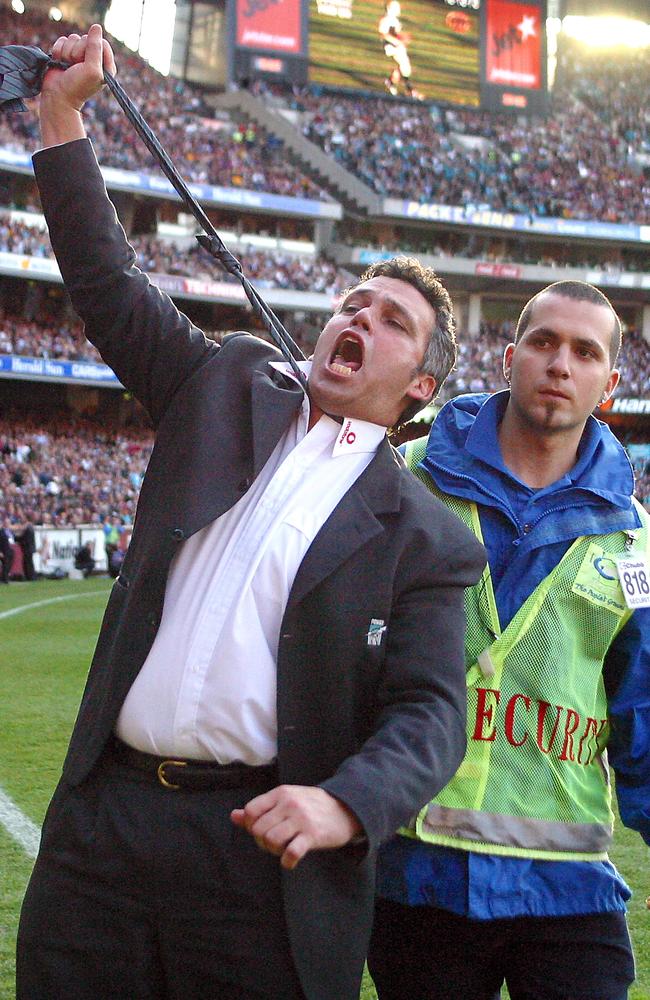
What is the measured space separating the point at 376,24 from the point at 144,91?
26.6 feet

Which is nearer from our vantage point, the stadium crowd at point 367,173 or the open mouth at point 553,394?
the open mouth at point 553,394

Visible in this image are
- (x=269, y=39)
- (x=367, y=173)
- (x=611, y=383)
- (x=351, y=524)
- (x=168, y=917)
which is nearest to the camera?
(x=168, y=917)

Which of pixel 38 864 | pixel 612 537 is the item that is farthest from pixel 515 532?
pixel 38 864

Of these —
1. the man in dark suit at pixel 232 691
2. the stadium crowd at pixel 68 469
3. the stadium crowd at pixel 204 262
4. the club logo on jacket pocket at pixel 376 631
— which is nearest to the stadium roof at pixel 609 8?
the stadium crowd at pixel 204 262

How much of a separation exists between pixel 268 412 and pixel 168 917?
0.95m

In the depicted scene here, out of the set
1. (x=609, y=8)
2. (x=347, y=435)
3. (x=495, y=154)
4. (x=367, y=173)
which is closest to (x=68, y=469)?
(x=367, y=173)

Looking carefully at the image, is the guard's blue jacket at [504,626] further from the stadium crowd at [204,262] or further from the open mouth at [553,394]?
the stadium crowd at [204,262]

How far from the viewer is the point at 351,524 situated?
94.3 inches

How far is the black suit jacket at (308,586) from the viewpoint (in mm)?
2256

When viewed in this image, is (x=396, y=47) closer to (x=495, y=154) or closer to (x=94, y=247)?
(x=495, y=154)

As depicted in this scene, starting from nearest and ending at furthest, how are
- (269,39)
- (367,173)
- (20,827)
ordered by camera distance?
(20,827) < (269,39) < (367,173)

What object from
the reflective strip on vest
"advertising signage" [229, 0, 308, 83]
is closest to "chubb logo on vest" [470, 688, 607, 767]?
the reflective strip on vest

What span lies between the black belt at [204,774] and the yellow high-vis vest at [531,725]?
26.0 inches

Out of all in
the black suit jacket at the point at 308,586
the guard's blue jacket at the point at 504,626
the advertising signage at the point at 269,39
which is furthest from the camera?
the advertising signage at the point at 269,39
